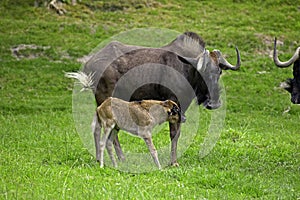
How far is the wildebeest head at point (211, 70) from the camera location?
10.4m

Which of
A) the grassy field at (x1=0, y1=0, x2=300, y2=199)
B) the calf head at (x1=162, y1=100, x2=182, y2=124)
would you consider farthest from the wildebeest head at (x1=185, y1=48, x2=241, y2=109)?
the calf head at (x1=162, y1=100, x2=182, y2=124)

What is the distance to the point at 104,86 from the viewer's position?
10148mm

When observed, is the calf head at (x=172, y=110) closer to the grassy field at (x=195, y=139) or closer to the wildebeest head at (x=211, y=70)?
the grassy field at (x=195, y=139)

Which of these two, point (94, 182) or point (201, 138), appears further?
point (201, 138)

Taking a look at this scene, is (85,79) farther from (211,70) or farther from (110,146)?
(211,70)

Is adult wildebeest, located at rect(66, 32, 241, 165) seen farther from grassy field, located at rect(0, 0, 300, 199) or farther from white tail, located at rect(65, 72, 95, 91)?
grassy field, located at rect(0, 0, 300, 199)

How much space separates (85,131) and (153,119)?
3806 mm

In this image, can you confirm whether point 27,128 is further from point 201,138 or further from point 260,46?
point 260,46

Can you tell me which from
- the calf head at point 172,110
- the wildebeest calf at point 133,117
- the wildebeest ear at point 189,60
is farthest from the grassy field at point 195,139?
the wildebeest ear at point 189,60

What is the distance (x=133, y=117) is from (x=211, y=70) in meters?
2.13

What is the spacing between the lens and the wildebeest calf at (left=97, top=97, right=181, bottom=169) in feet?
29.6

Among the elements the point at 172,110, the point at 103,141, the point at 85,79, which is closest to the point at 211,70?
the point at 172,110

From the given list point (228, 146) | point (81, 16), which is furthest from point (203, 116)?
point (81, 16)

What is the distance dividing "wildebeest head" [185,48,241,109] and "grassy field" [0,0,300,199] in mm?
958
